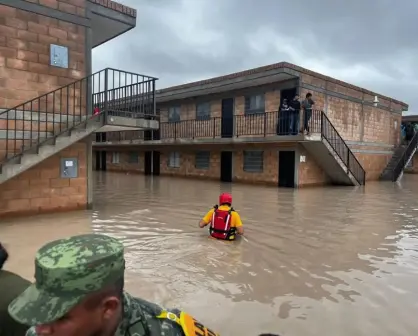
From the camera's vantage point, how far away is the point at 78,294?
3.59 feet

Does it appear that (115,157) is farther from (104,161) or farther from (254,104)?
(254,104)

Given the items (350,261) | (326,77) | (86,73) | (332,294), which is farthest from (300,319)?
(326,77)

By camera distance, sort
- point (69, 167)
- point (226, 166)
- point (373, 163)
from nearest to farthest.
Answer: point (69, 167) < point (226, 166) < point (373, 163)

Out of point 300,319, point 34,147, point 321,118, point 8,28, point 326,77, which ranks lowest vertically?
point 300,319

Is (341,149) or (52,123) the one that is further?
(341,149)

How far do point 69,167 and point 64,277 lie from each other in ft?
27.5

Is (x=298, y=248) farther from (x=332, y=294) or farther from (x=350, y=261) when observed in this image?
(x=332, y=294)

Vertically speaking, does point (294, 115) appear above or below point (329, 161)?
above

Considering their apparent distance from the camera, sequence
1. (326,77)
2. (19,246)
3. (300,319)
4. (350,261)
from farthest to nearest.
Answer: (326,77) < (19,246) < (350,261) < (300,319)

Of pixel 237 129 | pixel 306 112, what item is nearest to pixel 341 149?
pixel 306 112

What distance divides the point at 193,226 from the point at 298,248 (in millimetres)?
2466

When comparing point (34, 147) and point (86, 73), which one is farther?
point (86, 73)

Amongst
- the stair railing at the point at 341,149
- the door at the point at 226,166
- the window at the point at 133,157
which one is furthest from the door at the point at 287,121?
the window at the point at 133,157

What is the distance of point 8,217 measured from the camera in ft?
26.0
